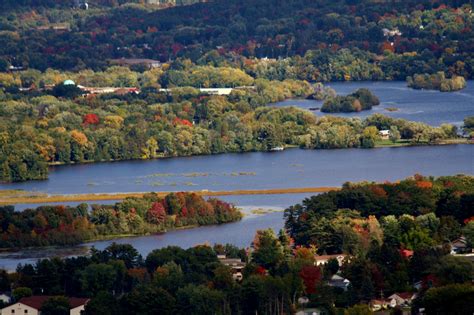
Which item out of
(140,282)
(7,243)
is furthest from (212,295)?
(7,243)

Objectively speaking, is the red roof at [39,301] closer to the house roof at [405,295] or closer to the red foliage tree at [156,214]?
the house roof at [405,295]

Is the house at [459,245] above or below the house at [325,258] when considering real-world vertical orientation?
above

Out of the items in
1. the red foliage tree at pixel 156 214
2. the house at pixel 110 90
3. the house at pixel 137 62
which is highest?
the house at pixel 137 62

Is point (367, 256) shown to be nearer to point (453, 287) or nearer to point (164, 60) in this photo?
point (453, 287)

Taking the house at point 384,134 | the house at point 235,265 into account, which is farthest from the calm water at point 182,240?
the house at point 384,134

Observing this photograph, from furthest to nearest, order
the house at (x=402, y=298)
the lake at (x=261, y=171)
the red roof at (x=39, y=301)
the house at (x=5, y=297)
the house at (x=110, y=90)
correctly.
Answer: the house at (x=110, y=90)
the lake at (x=261, y=171)
the house at (x=5, y=297)
the house at (x=402, y=298)
the red roof at (x=39, y=301)

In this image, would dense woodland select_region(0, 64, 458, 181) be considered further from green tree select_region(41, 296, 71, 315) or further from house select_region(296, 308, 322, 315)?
house select_region(296, 308, 322, 315)
